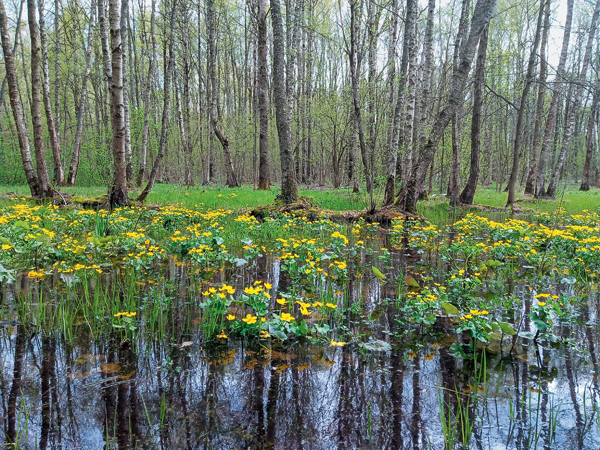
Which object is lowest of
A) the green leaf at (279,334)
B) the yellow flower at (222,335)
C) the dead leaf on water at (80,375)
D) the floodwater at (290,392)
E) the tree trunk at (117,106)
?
the floodwater at (290,392)

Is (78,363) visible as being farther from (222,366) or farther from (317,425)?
(317,425)

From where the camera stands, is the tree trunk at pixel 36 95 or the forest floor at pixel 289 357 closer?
the forest floor at pixel 289 357

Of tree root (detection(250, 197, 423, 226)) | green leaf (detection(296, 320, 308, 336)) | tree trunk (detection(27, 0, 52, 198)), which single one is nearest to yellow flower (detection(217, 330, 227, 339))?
green leaf (detection(296, 320, 308, 336))

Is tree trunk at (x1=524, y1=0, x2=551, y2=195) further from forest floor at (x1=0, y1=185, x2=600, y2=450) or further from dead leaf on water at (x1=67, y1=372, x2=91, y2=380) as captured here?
dead leaf on water at (x1=67, y1=372, x2=91, y2=380)

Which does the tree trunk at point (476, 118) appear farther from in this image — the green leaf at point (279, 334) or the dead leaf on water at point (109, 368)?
the dead leaf on water at point (109, 368)

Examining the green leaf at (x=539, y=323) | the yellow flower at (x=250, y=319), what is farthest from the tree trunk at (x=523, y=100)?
the yellow flower at (x=250, y=319)

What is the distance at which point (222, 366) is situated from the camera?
7.34 feet

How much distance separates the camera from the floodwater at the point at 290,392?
163cm

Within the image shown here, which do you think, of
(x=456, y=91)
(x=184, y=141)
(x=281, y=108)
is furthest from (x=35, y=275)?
(x=184, y=141)

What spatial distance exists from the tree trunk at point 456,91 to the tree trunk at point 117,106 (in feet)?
22.4

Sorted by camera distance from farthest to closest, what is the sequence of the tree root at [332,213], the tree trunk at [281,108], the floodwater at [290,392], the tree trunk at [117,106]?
1. the tree trunk at [281,108]
2. the tree root at [332,213]
3. the tree trunk at [117,106]
4. the floodwater at [290,392]

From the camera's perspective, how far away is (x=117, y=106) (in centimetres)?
798

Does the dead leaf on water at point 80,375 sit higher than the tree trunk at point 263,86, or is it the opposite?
the tree trunk at point 263,86

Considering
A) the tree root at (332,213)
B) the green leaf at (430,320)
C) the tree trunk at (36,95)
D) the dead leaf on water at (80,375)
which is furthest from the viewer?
the tree trunk at (36,95)
